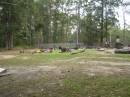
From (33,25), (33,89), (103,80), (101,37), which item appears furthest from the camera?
(33,25)

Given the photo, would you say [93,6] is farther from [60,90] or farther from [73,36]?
[60,90]

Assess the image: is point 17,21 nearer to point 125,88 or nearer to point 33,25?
point 33,25

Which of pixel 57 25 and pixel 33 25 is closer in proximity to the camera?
pixel 33 25

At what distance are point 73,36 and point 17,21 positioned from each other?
36.9 meters

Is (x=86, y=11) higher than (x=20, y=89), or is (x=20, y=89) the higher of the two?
(x=86, y=11)

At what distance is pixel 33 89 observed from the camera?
8.06 m

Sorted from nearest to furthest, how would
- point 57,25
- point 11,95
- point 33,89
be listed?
point 11,95
point 33,89
point 57,25

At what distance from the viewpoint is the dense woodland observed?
42.1 m

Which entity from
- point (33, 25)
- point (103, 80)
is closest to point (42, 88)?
point (103, 80)

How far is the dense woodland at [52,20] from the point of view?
42062 millimetres

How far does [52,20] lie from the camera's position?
61.6 meters

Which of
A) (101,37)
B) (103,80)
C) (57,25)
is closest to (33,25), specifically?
(57,25)

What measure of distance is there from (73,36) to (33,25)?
913 inches

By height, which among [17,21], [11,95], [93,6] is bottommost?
[11,95]
